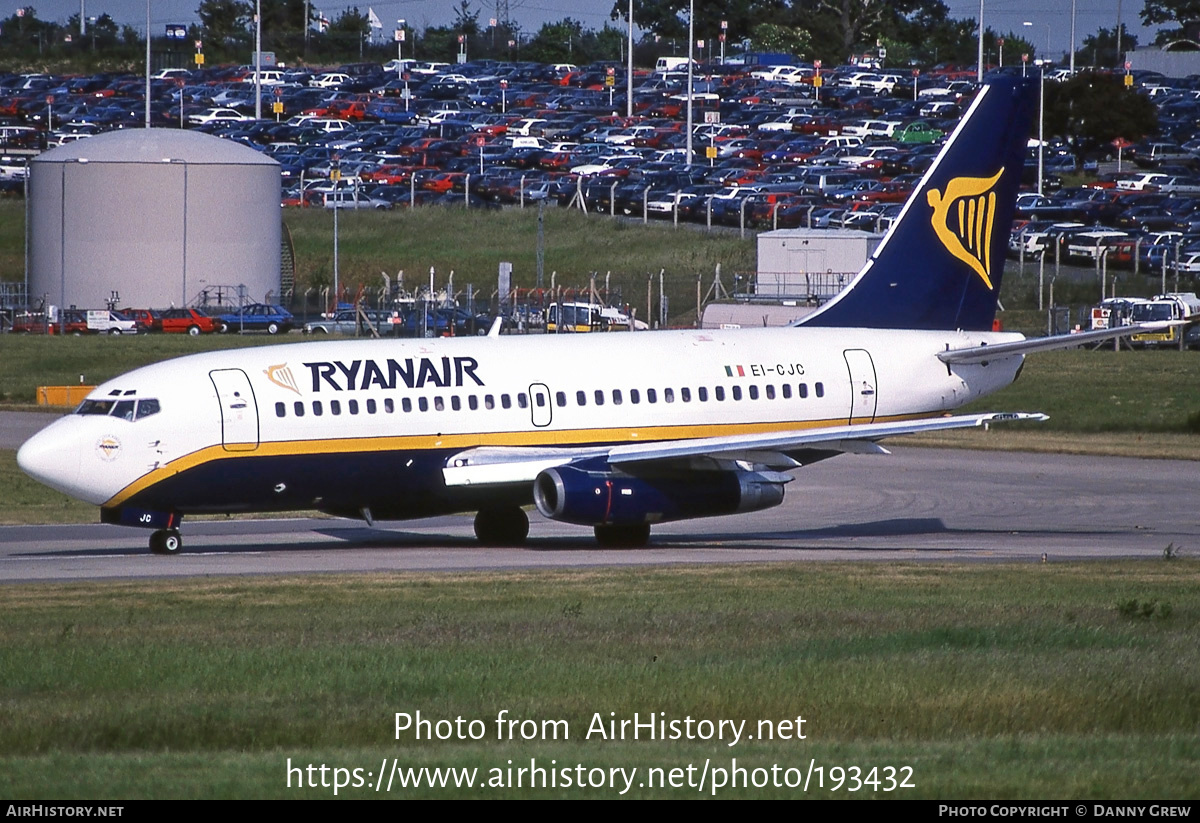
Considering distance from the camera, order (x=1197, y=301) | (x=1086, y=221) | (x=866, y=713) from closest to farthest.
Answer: (x=866, y=713) → (x=1197, y=301) → (x=1086, y=221)

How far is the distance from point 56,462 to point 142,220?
71641mm

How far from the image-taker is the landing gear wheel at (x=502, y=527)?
33.6 metres

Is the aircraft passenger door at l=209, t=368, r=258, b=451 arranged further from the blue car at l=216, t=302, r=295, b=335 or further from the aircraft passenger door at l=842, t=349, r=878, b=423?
the blue car at l=216, t=302, r=295, b=335

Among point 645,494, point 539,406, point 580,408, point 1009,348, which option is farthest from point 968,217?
point 539,406

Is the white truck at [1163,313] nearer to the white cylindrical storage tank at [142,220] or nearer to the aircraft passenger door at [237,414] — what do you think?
the white cylindrical storage tank at [142,220]

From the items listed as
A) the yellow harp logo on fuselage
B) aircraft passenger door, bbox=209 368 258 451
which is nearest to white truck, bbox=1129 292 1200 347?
the yellow harp logo on fuselage

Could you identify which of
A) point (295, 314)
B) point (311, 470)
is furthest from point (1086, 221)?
point (311, 470)

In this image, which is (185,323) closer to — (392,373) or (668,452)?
(392,373)

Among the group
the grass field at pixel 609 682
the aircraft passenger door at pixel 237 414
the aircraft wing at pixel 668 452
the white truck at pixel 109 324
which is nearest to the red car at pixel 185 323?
the white truck at pixel 109 324

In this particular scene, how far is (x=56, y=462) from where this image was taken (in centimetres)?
2870

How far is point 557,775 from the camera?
12516 mm

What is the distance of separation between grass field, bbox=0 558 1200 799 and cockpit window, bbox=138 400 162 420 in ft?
16.3
